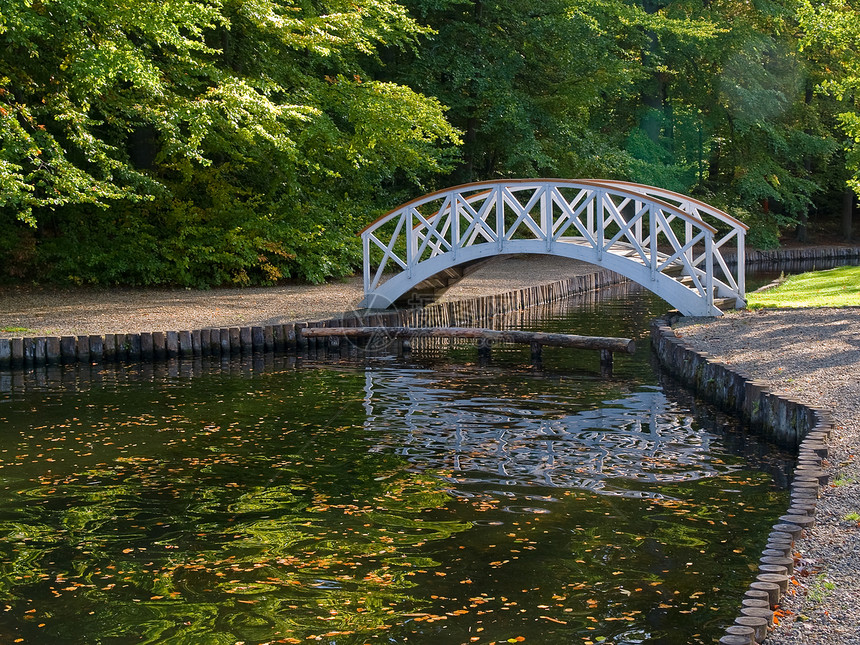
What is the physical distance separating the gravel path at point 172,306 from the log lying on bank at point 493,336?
4.23ft

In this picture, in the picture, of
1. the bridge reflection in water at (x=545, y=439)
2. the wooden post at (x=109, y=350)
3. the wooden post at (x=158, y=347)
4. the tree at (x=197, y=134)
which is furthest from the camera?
the tree at (x=197, y=134)

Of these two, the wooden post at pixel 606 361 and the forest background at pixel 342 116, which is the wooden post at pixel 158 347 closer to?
the forest background at pixel 342 116

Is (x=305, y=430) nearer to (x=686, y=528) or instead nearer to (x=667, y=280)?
(x=686, y=528)

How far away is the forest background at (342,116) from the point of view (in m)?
20.2

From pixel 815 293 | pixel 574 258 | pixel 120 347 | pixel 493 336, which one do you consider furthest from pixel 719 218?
pixel 120 347

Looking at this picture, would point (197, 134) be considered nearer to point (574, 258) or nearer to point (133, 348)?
point (133, 348)

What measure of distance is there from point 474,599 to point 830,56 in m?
40.8

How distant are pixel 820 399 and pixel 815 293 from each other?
11.1 metres

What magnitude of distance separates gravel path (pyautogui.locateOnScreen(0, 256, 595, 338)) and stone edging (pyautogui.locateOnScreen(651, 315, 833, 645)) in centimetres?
709

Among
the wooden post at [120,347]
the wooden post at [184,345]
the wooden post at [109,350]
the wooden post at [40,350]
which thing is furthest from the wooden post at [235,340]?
the wooden post at [40,350]

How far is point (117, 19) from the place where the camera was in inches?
777

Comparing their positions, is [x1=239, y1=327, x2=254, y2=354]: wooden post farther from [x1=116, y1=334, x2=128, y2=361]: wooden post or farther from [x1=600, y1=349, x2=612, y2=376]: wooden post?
[x1=600, y1=349, x2=612, y2=376]: wooden post

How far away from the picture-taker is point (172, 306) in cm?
2034

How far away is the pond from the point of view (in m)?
6.26
